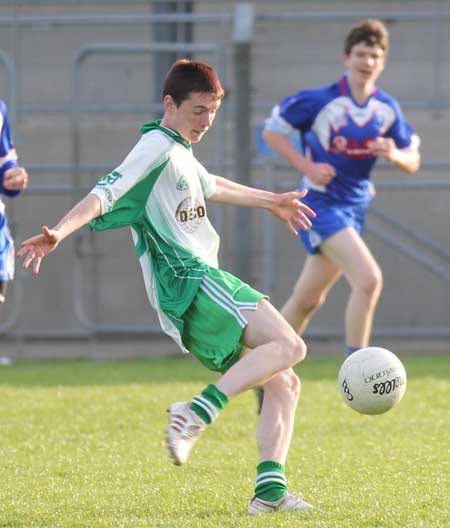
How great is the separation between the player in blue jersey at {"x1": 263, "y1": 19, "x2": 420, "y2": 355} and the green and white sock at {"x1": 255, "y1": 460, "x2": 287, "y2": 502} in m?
2.73

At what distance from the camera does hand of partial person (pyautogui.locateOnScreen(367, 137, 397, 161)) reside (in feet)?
23.9

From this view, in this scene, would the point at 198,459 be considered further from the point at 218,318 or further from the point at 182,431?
the point at 182,431

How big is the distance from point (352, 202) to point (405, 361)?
254 centimetres

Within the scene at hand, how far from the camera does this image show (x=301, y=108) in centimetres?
763

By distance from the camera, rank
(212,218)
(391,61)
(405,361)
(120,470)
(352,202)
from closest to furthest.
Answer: (120,470) < (352,202) < (405,361) < (212,218) < (391,61)

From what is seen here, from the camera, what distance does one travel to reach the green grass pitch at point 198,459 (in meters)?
4.58

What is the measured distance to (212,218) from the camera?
10.6 metres

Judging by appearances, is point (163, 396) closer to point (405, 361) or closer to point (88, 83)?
point (405, 361)

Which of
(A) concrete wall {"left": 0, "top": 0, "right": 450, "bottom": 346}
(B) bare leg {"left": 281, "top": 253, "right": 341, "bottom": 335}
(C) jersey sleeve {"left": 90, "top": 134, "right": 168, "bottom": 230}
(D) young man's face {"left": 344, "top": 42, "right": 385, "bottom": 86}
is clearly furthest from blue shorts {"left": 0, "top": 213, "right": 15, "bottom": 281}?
(A) concrete wall {"left": 0, "top": 0, "right": 450, "bottom": 346}

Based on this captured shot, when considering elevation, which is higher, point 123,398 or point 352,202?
point 352,202

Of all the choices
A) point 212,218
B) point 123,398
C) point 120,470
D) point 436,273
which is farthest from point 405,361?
point 120,470

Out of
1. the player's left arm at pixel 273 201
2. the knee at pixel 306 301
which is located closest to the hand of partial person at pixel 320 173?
the knee at pixel 306 301

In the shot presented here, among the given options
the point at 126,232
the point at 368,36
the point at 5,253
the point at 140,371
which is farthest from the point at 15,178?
the point at 126,232

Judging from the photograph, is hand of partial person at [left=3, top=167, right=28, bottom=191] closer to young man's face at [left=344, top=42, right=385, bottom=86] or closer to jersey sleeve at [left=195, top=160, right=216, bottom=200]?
jersey sleeve at [left=195, top=160, right=216, bottom=200]
